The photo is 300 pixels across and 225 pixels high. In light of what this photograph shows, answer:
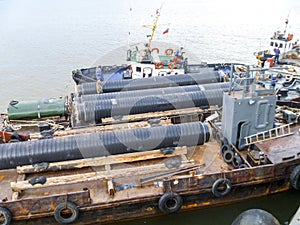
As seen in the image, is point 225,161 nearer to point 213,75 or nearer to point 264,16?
point 213,75

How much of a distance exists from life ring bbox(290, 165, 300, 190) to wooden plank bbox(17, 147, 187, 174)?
3735 millimetres

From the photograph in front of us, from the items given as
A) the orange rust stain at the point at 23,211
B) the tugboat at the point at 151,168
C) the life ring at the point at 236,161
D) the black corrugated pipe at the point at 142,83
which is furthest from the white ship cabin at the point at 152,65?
the orange rust stain at the point at 23,211

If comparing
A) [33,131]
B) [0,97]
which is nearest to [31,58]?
[0,97]

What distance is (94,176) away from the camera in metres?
10.0

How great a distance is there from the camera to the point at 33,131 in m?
13.8

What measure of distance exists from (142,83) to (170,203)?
8597 mm

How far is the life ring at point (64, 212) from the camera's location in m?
9.05

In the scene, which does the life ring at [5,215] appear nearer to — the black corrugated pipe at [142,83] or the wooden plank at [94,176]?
the wooden plank at [94,176]

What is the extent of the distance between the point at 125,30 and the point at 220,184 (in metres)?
42.5

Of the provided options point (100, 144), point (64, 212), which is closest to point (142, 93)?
point (100, 144)

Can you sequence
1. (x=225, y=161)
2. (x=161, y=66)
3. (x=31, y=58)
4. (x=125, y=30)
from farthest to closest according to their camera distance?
(x=125, y=30), (x=31, y=58), (x=161, y=66), (x=225, y=161)

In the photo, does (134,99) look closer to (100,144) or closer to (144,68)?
(100,144)

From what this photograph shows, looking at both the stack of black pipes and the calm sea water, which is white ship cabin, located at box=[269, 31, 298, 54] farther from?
the stack of black pipes

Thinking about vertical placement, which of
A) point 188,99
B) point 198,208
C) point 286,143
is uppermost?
point 188,99
